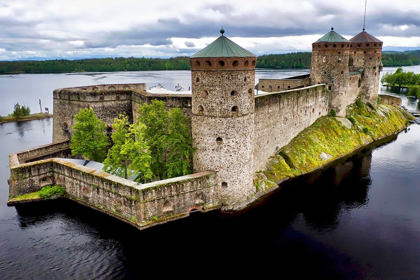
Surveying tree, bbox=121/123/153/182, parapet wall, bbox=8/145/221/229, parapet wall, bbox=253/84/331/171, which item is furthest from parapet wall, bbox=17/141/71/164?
parapet wall, bbox=253/84/331/171

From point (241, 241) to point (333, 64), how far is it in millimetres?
27576

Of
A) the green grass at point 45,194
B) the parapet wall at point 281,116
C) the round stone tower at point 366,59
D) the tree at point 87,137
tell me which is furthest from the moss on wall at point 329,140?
the green grass at point 45,194

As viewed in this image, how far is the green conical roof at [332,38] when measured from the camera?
39.0 meters

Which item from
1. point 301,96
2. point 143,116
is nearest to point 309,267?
point 143,116

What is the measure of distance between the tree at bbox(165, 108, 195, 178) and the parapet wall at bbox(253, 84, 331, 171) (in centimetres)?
665

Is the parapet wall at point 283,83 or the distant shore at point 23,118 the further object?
the distant shore at point 23,118

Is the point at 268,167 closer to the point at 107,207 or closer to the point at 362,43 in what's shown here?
the point at 107,207

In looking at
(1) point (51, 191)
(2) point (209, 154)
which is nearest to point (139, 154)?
(2) point (209, 154)

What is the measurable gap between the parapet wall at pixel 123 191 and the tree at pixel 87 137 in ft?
6.49

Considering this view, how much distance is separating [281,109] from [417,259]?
1671cm

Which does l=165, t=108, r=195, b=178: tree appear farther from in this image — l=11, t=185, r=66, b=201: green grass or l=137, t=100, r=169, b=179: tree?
l=11, t=185, r=66, b=201: green grass

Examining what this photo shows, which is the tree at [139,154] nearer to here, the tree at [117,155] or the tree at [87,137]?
the tree at [117,155]

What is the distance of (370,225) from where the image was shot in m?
22.5

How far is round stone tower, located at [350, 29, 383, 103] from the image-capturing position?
4603 cm
